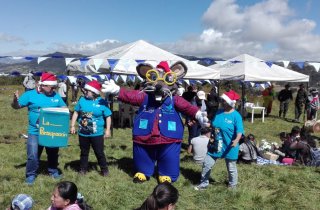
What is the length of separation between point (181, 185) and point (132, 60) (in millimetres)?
5658

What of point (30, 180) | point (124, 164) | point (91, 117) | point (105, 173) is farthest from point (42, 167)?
point (91, 117)

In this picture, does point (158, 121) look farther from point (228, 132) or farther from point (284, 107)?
point (284, 107)

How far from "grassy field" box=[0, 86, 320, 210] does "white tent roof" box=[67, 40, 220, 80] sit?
3113 mm

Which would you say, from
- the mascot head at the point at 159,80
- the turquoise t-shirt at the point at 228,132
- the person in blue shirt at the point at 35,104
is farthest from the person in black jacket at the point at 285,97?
the person in blue shirt at the point at 35,104

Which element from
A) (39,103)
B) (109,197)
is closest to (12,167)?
(39,103)

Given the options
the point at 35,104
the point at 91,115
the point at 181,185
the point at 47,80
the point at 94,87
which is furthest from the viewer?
the point at 181,185

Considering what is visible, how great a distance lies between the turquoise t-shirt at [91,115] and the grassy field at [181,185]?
0.78 meters

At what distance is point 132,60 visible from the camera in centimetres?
1113

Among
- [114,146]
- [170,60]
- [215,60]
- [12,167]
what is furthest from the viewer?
[215,60]

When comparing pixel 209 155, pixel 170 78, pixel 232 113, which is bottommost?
pixel 209 155

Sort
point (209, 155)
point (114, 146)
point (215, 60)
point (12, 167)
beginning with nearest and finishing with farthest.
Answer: point (209, 155) → point (12, 167) → point (114, 146) → point (215, 60)

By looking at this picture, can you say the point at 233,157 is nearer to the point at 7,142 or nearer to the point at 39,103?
the point at 39,103

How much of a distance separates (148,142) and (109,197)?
1071 mm

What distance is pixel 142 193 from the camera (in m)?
5.71
